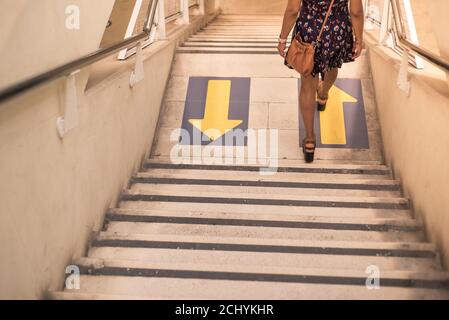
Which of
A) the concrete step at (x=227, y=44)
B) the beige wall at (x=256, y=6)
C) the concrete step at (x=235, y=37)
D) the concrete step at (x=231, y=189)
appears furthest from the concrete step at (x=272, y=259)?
the beige wall at (x=256, y=6)

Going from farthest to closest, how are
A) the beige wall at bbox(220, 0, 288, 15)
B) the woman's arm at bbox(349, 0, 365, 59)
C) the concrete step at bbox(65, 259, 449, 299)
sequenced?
the beige wall at bbox(220, 0, 288, 15)
the woman's arm at bbox(349, 0, 365, 59)
the concrete step at bbox(65, 259, 449, 299)

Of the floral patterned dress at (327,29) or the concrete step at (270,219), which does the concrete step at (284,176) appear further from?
the floral patterned dress at (327,29)

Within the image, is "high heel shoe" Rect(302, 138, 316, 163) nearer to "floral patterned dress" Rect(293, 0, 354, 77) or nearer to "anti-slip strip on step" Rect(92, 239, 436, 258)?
"floral patterned dress" Rect(293, 0, 354, 77)

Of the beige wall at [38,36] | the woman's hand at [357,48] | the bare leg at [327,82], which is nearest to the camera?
the beige wall at [38,36]

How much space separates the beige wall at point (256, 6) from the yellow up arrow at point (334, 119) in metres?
6.37

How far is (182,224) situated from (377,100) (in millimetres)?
2108

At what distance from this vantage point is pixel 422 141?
104 inches

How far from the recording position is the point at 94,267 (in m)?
2.27

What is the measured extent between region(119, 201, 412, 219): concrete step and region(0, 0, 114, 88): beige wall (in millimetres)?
1097

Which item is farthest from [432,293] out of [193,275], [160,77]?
[160,77]

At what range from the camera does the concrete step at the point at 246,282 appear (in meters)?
2.07

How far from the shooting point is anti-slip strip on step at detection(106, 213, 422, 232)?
8.75 ft

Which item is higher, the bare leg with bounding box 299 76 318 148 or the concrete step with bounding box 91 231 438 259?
the bare leg with bounding box 299 76 318 148

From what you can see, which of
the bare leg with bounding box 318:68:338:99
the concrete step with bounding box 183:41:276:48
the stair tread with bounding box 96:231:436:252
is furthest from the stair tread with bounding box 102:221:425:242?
the concrete step with bounding box 183:41:276:48
